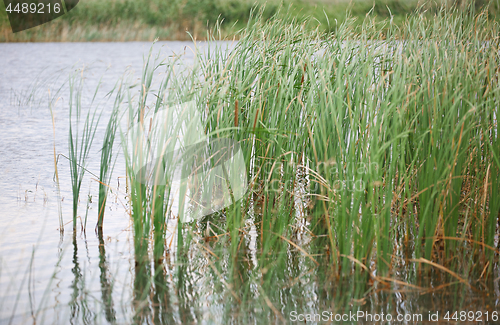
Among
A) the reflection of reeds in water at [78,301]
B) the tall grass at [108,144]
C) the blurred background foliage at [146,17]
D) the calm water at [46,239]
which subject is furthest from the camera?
the blurred background foliage at [146,17]

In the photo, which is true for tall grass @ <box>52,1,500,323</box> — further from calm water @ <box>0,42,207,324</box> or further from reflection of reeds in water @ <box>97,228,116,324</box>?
calm water @ <box>0,42,207,324</box>

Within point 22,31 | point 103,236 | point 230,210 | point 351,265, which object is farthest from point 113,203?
point 22,31

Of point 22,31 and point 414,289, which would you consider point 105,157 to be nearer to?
point 414,289

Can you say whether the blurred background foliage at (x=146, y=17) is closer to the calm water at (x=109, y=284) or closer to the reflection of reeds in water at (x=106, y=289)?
the calm water at (x=109, y=284)

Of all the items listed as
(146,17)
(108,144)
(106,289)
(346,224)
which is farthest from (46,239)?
(146,17)

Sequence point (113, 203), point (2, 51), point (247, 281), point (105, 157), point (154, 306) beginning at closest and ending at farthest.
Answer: point (154, 306)
point (247, 281)
point (105, 157)
point (113, 203)
point (2, 51)

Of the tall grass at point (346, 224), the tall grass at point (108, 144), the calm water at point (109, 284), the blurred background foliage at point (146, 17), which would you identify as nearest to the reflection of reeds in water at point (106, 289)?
the calm water at point (109, 284)

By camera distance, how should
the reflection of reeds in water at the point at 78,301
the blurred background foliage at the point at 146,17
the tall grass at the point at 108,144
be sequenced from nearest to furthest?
the reflection of reeds in water at the point at 78,301 < the tall grass at the point at 108,144 < the blurred background foliage at the point at 146,17

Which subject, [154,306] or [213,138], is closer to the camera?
[154,306]

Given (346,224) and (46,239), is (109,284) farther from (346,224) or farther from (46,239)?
(346,224)

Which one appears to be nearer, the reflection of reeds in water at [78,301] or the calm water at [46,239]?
the reflection of reeds in water at [78,301]

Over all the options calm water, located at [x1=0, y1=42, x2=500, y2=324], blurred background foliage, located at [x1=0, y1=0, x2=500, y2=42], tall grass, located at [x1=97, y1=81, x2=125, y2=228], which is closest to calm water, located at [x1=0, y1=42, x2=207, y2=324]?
calm water, located at [x1=0, y1=42, x2=500, y2=324]

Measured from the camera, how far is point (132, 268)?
2254 millimetres

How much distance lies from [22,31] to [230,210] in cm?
1887
